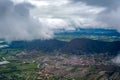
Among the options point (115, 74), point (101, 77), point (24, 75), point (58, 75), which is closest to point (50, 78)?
point (58, 75)

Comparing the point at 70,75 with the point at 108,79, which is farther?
the point at 70,75

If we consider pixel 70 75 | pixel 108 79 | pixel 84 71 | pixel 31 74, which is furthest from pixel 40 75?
pixel 108 79

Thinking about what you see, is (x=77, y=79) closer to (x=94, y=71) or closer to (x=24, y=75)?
(x=94, y=71)

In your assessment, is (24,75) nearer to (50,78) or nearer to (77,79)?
(50,78)

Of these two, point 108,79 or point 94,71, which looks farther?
point 94,71

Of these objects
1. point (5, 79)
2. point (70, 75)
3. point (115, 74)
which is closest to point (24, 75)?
point (5, 79)

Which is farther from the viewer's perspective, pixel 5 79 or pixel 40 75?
pixel 40 75

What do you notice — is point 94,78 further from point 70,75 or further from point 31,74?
point 31,74
